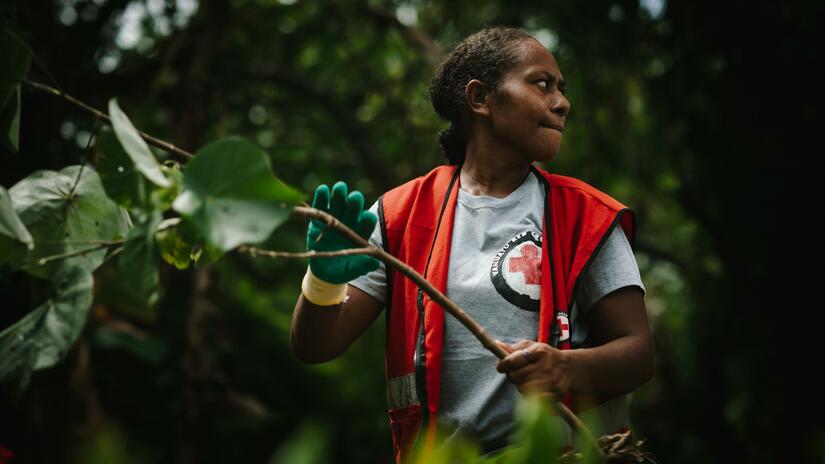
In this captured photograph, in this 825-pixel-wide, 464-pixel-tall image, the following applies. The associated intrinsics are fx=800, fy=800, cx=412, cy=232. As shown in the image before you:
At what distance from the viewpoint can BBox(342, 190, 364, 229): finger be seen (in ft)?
5.05

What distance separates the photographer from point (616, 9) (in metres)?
5.28

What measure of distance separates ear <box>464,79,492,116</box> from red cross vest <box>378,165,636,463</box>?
195 millimetres

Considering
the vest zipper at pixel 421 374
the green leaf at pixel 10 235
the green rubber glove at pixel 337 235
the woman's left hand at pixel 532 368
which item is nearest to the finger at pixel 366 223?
the green rubber glove at pixel 337 235

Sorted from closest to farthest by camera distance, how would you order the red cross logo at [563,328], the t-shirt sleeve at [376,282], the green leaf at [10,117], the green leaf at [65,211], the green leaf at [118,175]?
the green leaf at [118,175], the green leaf at [65,211], the green leaf at [10,117], the red cross logo at [563,328], the t-shirt sleeve at [376,282]

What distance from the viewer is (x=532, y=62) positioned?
1.81m

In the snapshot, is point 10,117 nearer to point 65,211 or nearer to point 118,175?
point 65,211

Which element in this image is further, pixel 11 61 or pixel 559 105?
pixel 559 105

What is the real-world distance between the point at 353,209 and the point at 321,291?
0.20 meters

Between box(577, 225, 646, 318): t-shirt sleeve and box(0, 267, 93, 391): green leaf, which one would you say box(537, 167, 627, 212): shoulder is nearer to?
box(577, 225, 646, 318): t-shirt sleeve

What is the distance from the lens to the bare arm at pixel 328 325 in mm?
1684

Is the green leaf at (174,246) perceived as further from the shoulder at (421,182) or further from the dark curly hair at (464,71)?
the dark curly hair at (464,71)

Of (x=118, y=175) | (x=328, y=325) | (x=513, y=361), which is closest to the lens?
(x=118, y=175)

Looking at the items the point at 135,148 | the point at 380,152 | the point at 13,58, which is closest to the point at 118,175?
the point at 135,148

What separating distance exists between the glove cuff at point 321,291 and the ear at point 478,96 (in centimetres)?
55
